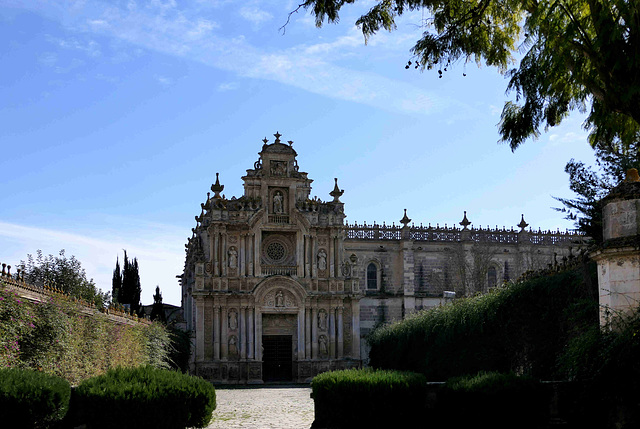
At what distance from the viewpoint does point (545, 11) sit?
522 inches

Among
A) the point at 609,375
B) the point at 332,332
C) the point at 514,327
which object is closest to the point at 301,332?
the point at 332,332

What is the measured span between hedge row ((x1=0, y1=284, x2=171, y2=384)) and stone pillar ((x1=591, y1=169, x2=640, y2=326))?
38.9 feet

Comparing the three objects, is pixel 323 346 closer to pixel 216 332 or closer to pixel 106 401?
pixel 216 332

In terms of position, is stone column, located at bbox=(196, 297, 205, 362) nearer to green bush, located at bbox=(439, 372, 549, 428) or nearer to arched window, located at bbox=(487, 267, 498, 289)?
arched window, located at bbox=(487, 267, 498, 289)

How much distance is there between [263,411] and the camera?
68.7 feet

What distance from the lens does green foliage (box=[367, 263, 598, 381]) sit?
56.3ft

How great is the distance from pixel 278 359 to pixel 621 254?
94.9 feet

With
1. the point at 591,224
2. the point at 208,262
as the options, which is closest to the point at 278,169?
the point at 208,262

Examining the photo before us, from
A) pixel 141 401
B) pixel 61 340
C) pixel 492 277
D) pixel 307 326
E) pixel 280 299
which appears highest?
pixel 492 277

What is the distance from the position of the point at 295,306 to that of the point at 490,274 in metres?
14.2

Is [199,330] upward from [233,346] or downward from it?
upward

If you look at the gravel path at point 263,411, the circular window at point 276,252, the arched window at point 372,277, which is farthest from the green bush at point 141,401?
the arched window at point 372,277

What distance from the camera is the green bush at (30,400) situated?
38.2 ft

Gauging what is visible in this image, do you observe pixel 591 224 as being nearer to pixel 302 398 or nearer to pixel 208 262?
pixel 302 398
